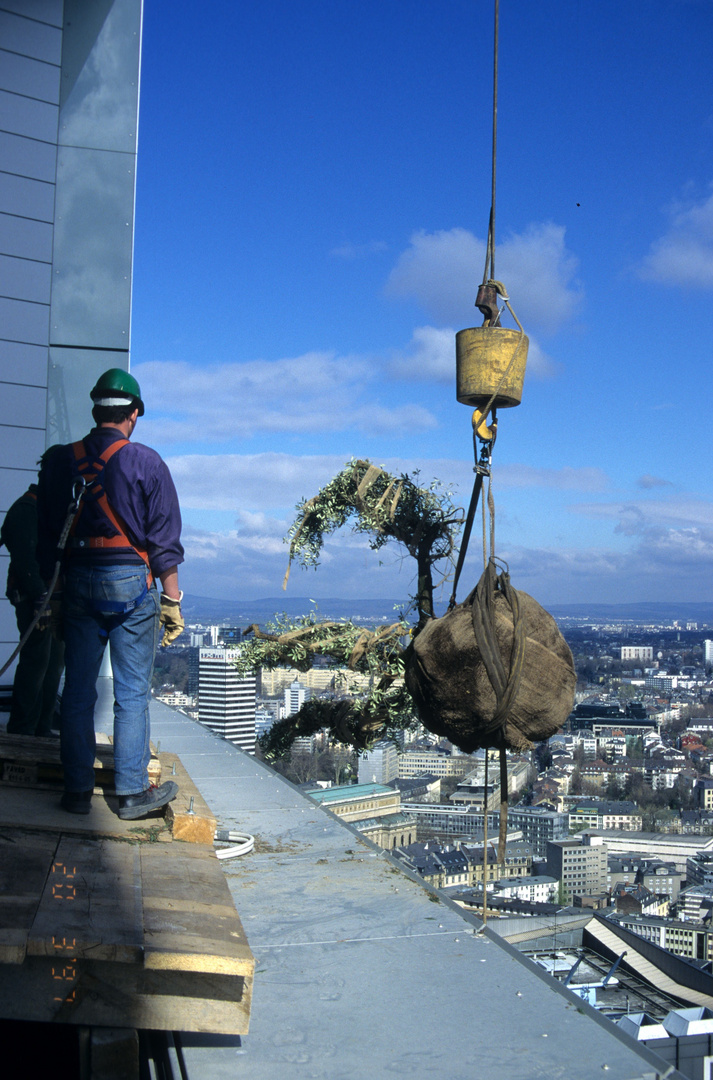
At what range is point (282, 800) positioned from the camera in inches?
210

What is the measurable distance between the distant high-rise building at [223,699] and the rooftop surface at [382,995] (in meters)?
6.63

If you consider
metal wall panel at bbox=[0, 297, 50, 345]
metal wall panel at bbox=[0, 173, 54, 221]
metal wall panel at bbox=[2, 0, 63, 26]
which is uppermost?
metal wall panel at bbox=[2, 0, 63, 26]

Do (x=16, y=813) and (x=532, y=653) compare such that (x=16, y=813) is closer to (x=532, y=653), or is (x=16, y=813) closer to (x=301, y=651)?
(x=532, y=653)

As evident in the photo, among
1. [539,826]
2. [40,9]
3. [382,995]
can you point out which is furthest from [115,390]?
[539,826]

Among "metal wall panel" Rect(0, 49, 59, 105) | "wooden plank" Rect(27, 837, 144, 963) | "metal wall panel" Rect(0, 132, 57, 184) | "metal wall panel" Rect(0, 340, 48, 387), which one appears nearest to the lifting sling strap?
"wooden plank" Rect(27, 837, 144, 963)

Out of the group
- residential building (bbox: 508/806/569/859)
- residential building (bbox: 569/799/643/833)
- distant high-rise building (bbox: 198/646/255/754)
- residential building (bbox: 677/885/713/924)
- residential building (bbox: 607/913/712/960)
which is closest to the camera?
distant high-rise building (bbox: 198/646/255/754)

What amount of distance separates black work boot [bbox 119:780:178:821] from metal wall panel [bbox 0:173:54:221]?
5558 mm

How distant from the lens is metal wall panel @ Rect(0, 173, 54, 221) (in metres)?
6.85

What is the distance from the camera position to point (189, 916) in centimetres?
210

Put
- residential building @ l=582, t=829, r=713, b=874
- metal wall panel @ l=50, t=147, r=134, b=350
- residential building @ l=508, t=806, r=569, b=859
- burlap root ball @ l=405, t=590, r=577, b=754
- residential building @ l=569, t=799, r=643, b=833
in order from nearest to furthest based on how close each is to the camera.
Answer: burlap root ball @ l=405, t=590, r=577, b=754 → metal wall panel @ l=50, t=147, r=134, b=350 → residential building @ l=508, t=806, r=569, b=859 → residential building @ l=582, t=829, r=713, b=874 → residential building @ l=569, t=799, r=643, b=833

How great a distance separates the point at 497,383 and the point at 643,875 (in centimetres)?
2745

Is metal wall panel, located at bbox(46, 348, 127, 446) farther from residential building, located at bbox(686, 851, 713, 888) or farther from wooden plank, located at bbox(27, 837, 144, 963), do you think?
residential building, located at bbox(686, 851, 713, 888)

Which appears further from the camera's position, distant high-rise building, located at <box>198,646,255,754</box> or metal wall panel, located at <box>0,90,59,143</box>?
distant high-rise building, located at <box>198,646,255,754</box>

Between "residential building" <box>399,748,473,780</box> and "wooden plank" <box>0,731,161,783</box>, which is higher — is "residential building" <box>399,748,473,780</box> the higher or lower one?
the lower one
